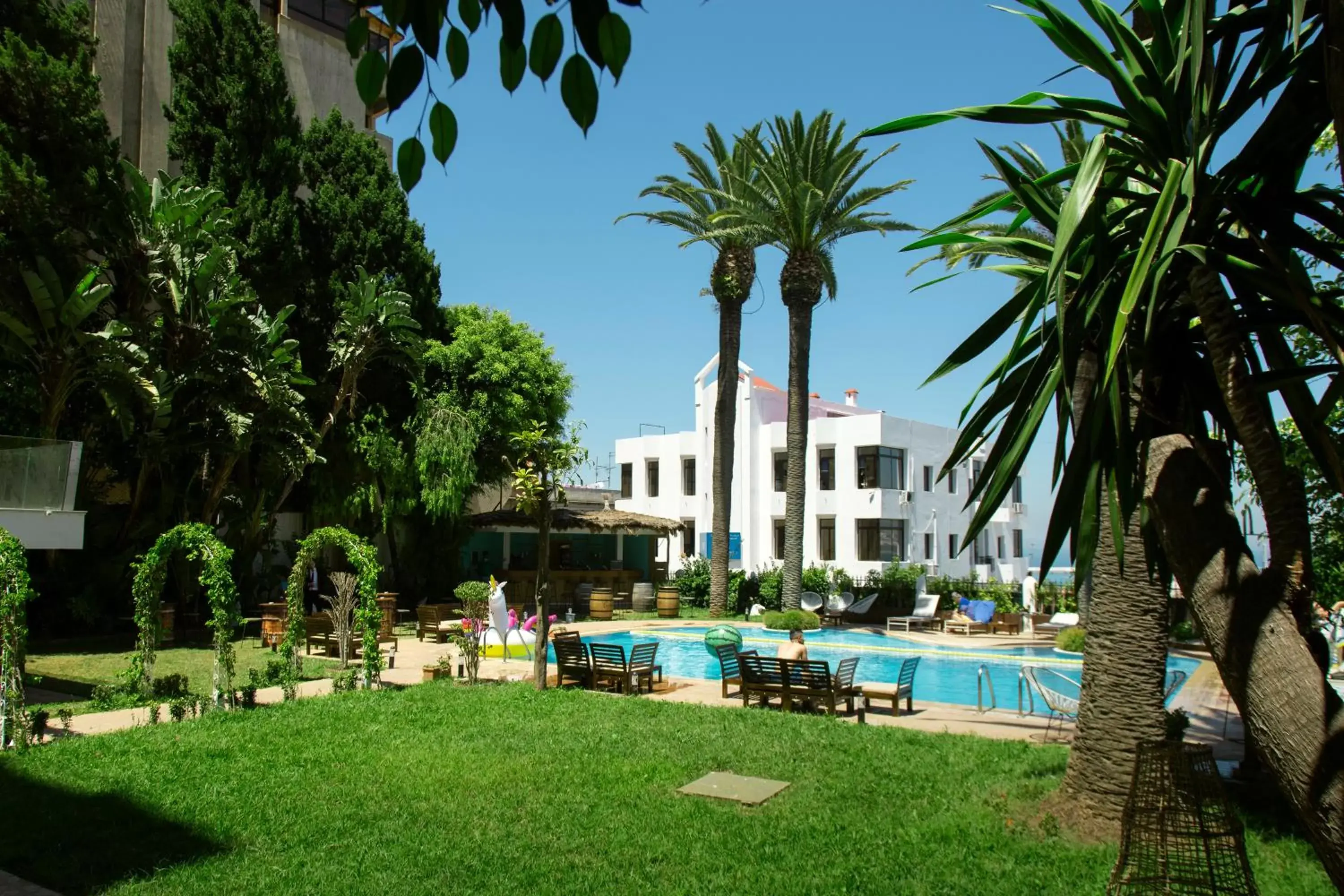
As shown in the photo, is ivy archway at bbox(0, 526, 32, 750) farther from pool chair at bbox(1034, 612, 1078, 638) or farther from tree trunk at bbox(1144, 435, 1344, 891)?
pool chair at bbox(1034, 612, 1078, 638)

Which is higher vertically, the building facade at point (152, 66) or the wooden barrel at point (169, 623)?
the building facade at point (152, 66)

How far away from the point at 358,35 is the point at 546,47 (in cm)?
51

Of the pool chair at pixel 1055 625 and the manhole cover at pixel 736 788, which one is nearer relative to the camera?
the manhole cover at pixel 736 788

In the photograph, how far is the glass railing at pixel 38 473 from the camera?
54.3ft

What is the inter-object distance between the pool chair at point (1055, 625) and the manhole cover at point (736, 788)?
55.9 ft

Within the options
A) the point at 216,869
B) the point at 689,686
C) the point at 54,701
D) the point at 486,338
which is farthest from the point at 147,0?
the point at 216,869

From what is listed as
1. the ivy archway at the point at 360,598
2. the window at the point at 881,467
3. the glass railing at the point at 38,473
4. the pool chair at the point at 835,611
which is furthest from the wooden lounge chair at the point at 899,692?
the window at the point at 881,467

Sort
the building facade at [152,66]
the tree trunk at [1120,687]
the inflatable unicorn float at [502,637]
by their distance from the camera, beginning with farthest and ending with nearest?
the building facade at [152,66] < the inflatable unicorn float at [502,637] < the tree trunk at [1120,687]

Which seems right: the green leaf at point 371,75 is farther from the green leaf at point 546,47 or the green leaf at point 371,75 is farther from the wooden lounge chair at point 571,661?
the wooden lounge chair at point 571,661

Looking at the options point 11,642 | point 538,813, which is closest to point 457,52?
point 538,813

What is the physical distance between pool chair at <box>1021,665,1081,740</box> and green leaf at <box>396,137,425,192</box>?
38.1ft

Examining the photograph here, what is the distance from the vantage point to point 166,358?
905 inches

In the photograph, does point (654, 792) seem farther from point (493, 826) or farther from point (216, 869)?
point (216, 869)

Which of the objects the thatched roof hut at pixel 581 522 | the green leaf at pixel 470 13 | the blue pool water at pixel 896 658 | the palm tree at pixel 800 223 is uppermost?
the palm tree at pixel 800 223
